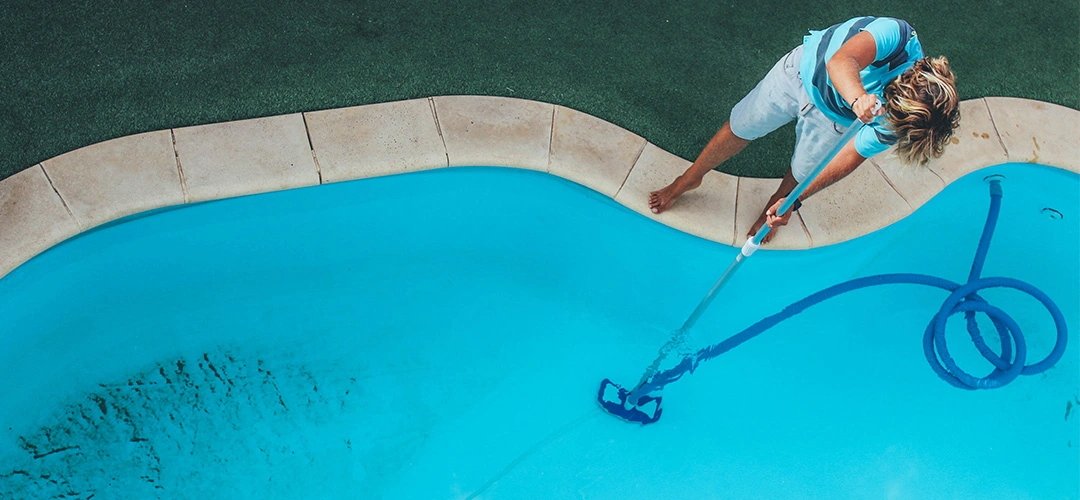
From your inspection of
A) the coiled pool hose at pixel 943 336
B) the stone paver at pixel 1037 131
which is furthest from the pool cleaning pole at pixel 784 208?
the stone paver at pixel 1037 131

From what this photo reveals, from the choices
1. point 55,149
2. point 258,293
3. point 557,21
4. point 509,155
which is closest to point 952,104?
point 509,155

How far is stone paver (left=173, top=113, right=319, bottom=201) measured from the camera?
12.8ft

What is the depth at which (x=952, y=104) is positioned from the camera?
2.55m

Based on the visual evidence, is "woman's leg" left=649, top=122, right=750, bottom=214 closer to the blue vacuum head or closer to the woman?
the woman

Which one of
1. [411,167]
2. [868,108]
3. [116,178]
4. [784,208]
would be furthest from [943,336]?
[116,178]

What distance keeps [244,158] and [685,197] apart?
2415 millimetres

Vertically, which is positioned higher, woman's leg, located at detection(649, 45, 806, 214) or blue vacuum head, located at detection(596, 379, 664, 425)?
woman's leg, located at detection(649, 45, 806, 214)

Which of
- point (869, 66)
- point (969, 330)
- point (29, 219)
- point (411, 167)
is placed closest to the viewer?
point (869, 66)

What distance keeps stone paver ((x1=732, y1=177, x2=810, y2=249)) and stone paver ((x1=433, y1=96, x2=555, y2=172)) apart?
3.72ft

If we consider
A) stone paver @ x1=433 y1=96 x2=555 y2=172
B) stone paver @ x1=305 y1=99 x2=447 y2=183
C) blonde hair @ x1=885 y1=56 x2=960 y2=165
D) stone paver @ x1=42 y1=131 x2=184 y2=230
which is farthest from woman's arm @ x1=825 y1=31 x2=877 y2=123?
stone paver @ x1=42 y1=131 x2=184 y2=230

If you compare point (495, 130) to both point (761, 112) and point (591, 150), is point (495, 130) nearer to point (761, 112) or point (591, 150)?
point (591, 150)

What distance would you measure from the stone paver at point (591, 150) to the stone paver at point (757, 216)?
0.65 meters

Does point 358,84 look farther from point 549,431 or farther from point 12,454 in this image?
point 12,454

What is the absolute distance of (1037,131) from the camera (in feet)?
15.6
